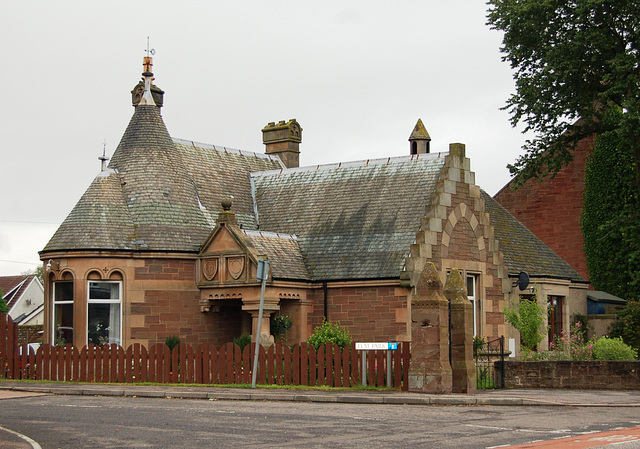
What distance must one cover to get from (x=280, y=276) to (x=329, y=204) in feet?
13.8

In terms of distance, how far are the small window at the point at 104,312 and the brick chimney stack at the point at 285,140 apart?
450 inches

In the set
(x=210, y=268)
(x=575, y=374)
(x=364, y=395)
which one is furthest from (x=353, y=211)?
(x=364, y=395)

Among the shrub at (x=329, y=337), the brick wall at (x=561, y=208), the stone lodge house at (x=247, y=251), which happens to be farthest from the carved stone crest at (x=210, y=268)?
the brick wall at (x=561, y=208)

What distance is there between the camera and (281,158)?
123 ft

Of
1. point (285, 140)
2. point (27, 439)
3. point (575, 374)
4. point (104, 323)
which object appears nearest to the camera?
point (27, 439)

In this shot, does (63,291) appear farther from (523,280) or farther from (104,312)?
(523,280)

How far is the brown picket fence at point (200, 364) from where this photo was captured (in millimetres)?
22656

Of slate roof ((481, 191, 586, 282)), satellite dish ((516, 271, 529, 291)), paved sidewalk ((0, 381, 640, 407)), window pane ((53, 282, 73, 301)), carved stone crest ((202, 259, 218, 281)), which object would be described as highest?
slate roof ((481, 191, 586, 282))

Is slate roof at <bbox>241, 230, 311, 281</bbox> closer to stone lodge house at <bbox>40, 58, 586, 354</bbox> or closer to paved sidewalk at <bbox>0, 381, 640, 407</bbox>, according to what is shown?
stone lodge house at <bbox>40, 58, 586, 354</bbox>

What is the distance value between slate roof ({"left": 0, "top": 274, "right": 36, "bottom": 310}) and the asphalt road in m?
64.1

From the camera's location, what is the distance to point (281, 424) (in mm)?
14734

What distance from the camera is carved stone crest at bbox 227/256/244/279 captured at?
27.5 meters

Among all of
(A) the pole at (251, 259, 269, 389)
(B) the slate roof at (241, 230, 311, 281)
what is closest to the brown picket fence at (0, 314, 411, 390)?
(A) the pole at (251, 259, 269, 389)

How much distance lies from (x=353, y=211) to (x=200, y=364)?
8.01 metres
